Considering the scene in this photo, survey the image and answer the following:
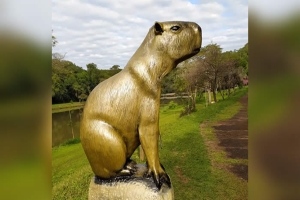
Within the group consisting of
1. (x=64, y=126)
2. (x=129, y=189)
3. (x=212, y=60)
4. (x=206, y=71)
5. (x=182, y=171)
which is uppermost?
(x=212, y=60)

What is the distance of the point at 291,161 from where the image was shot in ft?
3.00

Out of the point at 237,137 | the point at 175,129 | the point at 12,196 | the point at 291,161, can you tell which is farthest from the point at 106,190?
the point at 175,129

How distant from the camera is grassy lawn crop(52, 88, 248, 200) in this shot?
4246 millimetres

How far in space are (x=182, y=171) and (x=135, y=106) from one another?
13.0ft

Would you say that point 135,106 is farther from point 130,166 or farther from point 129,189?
point 129,189

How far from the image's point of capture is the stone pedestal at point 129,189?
1533 millimetres

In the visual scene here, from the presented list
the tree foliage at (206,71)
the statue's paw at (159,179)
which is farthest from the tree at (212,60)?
the statue's paw at (159,179)

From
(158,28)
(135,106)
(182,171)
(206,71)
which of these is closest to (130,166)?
(135,106)

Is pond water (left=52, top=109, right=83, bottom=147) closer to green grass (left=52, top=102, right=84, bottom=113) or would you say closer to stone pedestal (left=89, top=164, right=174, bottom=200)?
green grass (left=52, top=102, right=84, bottom=113)

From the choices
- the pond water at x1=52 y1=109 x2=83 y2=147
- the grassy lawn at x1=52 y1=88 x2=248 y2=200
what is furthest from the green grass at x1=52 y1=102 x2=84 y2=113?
the grassy lawn at x1=52 y1=88 x2=248 y2=200

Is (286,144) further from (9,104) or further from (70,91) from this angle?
(70,91)

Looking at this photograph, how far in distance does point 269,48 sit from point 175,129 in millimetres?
7585

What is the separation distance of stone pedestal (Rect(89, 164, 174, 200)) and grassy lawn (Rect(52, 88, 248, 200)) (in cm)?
271

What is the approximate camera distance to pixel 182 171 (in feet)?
16.8
